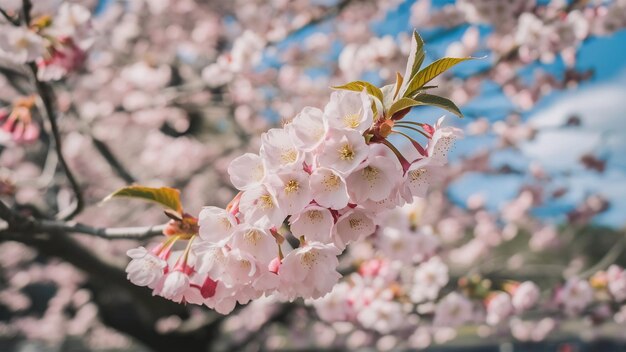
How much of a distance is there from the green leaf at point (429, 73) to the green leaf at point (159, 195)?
0.52m

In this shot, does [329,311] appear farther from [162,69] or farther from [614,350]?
[614,350]

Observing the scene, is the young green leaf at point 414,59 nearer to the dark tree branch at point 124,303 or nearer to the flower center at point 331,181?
→ the flower center at point 331,181

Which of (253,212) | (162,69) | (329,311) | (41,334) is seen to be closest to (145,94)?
(162,69)

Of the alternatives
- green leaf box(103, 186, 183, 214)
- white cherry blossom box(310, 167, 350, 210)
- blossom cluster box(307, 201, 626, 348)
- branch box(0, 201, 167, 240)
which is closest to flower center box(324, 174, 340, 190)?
white cherry blossom box(310, 167, 350, 210)

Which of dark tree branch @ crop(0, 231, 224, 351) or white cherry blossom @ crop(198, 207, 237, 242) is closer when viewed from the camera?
white cherry blossom @ crop(198, 207, 237, 242)

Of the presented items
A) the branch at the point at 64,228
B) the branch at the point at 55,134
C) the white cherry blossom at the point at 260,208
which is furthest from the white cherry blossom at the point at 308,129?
the branch at the point at 55,134

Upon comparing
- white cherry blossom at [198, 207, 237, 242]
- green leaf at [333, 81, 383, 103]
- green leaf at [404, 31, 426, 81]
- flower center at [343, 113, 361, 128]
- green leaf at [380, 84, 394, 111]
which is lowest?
white cherry blossom at [198, 207, 237, 242]

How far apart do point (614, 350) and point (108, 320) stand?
11.9 meters

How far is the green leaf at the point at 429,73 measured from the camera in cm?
85

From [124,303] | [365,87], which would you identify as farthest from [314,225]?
[124,303]

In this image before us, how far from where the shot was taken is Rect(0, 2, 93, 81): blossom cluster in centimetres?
146

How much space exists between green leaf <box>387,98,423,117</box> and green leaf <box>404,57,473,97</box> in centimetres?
4

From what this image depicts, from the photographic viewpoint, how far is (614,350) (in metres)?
12.0

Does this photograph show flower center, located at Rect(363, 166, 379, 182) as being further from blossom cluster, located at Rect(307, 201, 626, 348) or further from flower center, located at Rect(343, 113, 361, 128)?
blossom cluster, located at Rect(307, 201, 626, 348)
